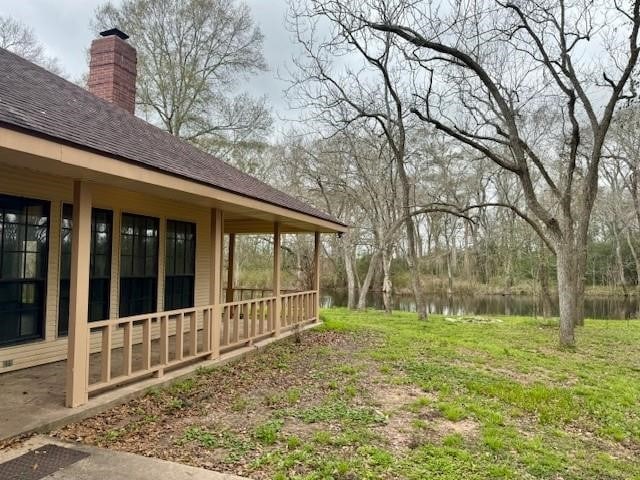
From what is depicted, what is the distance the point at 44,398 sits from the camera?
171 inches

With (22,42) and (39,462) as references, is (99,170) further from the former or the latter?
(22,42)

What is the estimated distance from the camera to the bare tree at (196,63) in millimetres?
17953

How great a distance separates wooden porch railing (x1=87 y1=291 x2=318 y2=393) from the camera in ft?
15.5

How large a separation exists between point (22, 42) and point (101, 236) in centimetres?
1547

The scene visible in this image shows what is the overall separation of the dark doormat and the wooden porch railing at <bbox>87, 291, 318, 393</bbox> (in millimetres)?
974

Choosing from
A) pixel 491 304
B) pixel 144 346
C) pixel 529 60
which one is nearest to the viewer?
pixel 144 346

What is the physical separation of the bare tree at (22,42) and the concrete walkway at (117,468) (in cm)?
1842

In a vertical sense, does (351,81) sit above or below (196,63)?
below

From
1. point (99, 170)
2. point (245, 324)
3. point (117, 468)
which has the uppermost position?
point (99, 170)

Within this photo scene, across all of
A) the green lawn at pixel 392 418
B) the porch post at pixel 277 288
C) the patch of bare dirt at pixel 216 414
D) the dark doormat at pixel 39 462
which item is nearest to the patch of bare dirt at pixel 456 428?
Result: the green lawn at pixel 392 418

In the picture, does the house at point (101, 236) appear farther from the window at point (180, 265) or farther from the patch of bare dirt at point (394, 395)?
the patch of bare dirt at point (394, 395)

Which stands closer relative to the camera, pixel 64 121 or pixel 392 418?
pixel 64 121

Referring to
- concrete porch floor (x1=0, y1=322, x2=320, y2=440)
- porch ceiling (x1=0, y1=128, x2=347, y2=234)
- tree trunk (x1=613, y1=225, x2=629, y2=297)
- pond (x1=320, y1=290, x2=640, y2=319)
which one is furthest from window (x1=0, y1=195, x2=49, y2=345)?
A: tree trunk (x1=613, y1=225, x2=629, y2=297)

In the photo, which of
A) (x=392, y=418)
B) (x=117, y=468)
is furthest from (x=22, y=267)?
(x=392, y=418)
